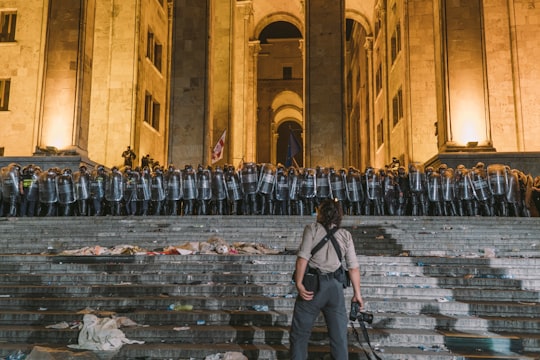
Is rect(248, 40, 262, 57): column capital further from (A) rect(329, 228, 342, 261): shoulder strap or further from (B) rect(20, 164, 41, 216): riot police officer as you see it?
(A) rect(329, 228, 342, 261): shoulder strap

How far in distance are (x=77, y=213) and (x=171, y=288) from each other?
886 cm

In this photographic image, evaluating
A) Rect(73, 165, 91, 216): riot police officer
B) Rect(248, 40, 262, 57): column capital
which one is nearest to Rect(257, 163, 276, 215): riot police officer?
Rect(73, 165, 91, 216): riot police officer

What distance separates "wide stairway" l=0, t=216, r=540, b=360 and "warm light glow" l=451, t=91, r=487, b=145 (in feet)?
26.0

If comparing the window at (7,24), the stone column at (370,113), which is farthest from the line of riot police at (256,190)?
the stone column at (370,113)

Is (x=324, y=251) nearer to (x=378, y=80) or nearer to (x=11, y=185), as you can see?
(x=11, y=185)

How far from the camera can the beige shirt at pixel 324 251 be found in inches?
178

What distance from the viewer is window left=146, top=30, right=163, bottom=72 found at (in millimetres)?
28784

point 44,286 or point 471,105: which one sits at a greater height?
point 471,105

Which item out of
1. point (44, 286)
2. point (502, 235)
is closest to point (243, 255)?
point (44, 286)


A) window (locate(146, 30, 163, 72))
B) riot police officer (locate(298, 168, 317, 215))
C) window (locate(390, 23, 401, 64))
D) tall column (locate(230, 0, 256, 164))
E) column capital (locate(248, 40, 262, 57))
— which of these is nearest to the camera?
riot police officer (locate(298, 168, 317, 215))

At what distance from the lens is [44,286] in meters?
7.79

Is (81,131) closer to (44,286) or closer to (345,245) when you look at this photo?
(44,286)

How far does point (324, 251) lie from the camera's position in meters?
4.55

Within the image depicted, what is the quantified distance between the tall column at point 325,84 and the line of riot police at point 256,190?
6502 mm
